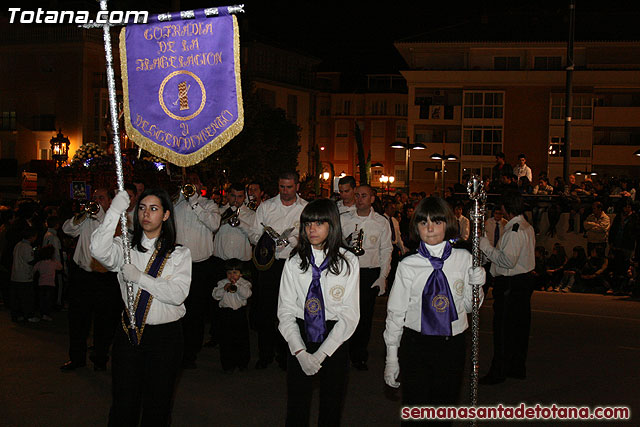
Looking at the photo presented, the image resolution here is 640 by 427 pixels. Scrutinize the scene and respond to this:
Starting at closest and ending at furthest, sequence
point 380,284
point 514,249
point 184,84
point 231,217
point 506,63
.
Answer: point 184,84 → point 514,249 → point 380,284 → point 231,217 → point 506,63

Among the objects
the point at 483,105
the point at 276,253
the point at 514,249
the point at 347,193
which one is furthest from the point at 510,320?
the point at 483,105

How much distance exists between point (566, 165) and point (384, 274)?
1215 centimetres

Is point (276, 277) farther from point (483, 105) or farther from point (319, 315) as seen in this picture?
point (483, 105)

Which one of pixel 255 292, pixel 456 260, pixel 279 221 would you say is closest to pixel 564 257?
pixel 255 292

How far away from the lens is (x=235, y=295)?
8969 millimetres

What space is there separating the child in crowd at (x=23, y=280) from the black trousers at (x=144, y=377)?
7520 millimetres

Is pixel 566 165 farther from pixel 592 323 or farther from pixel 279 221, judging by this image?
pixel 279 221

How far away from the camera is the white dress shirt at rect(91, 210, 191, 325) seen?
16.3 feet

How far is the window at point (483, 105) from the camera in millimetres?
45875

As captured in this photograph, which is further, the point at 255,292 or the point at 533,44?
the point at 533,44

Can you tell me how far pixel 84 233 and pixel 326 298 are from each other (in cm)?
437

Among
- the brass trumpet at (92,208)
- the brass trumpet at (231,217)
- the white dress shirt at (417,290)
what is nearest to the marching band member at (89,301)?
the brass trumpet at (92,208)

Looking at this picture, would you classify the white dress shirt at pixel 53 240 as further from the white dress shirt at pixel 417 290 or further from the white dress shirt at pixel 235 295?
the white dress shirt at pixel 417 290

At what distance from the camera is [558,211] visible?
1984 cm
